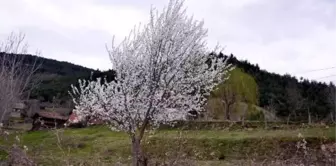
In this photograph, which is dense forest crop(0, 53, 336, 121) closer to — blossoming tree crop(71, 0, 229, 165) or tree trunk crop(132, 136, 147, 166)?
blossoming tree crop(71, 0, 229, 165)

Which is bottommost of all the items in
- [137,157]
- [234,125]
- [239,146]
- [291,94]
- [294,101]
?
[239,146]

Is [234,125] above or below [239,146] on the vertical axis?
above

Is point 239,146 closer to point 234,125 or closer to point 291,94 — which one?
point 234,125

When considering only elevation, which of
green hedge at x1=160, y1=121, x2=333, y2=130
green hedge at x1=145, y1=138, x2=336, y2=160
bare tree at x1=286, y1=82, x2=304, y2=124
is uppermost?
bare tree at x1=286, y1=82, x2=304, y2=124

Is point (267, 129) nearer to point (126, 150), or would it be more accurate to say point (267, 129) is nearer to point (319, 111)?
point (126, 150)

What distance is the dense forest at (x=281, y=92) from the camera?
108 ft

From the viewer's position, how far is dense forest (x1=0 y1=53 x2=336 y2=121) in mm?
32781

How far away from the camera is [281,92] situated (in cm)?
3681

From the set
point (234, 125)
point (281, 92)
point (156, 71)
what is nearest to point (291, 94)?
point (281, 92)

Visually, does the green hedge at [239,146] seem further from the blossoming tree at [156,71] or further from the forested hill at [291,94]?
the forested hill at [291,94]

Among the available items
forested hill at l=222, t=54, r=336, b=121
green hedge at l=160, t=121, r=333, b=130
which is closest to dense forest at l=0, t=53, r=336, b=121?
forested hill at l=222, t=54, r=336, b=121

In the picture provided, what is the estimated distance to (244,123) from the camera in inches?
861

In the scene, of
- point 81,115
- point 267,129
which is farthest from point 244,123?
point 81,115

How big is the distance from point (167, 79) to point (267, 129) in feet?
40.0
